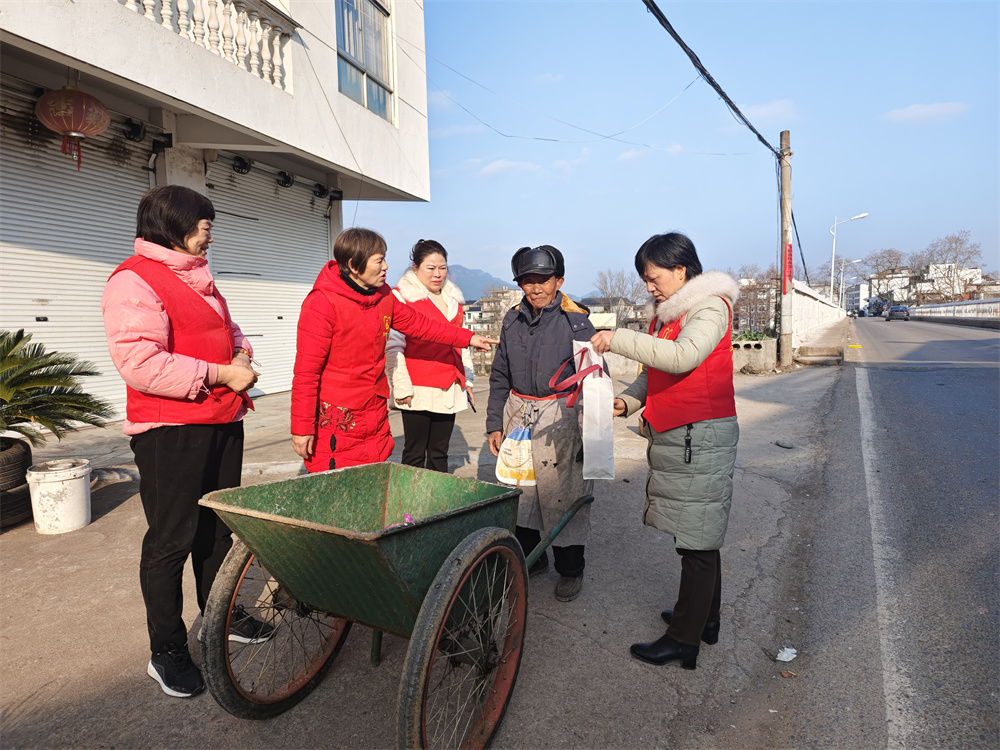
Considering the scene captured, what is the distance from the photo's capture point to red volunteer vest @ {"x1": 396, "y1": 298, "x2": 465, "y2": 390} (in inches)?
153

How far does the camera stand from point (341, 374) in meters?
2.94

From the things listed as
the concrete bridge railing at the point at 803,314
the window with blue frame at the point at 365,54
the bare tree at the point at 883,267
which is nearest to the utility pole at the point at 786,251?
the concrete bridge railing at the point at 803,314

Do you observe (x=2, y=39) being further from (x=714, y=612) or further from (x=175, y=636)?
(x=714, y=612)

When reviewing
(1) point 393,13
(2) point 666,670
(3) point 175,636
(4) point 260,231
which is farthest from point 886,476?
(1) point 393,13

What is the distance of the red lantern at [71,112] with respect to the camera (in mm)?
6355

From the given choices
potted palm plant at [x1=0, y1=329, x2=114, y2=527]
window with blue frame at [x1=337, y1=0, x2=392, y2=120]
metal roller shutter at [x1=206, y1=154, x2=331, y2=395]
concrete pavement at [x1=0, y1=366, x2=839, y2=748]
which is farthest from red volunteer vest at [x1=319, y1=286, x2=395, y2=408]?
window with blue frame at [x1=337, y1=0, x2=392, y2=120]

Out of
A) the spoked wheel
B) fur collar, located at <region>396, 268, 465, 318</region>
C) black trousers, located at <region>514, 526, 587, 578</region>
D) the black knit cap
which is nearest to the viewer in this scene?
the spoked wheel

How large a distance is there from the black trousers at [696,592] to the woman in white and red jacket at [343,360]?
158 centimetres

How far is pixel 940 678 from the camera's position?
2525 millimetres

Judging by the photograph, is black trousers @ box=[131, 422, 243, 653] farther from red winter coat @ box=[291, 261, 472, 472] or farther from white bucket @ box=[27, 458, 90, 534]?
white bucket @ box=[27, 458, 90, 534]

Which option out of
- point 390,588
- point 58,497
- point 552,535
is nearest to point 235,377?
point 390,588

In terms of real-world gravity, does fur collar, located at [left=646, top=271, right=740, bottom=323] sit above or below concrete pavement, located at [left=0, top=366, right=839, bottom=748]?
above

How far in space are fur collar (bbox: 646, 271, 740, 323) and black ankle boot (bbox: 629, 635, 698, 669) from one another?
143cm

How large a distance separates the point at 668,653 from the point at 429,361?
7.09ft
